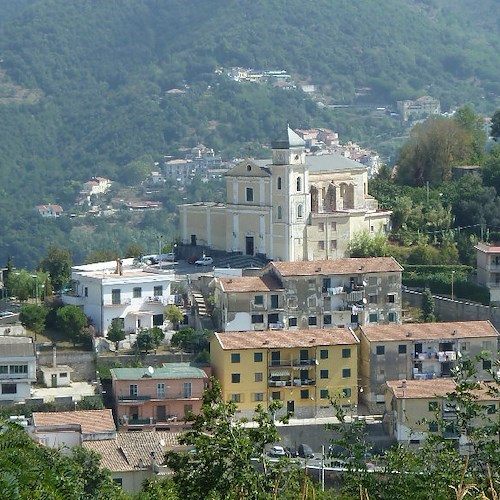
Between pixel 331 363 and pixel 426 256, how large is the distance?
8.43 m

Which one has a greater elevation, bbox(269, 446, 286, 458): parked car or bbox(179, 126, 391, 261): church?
bbox(179, 126, 391, 261): church

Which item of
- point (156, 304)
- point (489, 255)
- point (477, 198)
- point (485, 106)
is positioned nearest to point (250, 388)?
point (156, 304)

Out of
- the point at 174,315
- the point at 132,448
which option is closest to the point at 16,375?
the point at 132,448

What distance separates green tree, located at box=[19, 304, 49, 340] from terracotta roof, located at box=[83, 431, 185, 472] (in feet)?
20.8

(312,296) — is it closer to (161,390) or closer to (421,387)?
(421,387)

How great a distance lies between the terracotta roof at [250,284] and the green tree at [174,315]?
173cm

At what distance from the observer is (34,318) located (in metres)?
44.5

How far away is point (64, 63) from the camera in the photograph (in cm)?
15525

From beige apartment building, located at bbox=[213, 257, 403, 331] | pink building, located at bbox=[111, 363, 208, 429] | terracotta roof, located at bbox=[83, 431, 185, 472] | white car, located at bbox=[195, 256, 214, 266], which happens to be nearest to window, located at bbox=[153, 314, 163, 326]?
beige apartment building, located at bbox=[213, 257, 403, 331]

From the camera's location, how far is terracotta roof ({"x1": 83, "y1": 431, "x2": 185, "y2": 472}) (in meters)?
36.4

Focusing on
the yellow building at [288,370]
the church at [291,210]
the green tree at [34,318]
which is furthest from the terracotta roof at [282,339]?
the church at [291,210]

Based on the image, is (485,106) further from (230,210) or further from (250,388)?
(250,388)

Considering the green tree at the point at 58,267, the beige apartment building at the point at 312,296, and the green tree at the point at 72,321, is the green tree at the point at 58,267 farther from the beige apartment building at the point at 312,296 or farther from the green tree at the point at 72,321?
the beige apartment building at the point at 312,296

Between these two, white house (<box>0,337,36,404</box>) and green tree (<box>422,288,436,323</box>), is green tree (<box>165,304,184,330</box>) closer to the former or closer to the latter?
white house (<box>0,337,36,404</box>)
